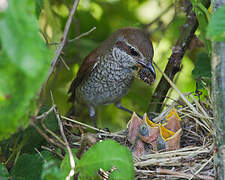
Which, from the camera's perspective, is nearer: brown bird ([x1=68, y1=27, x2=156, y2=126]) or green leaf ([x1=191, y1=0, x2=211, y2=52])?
green leaf ([x1=191, y1=0, x2=211, y2=52])

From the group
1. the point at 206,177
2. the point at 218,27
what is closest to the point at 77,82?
the point at 206,177

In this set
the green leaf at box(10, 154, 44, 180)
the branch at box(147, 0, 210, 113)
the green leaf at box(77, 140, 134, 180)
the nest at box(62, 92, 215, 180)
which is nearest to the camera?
the green leaf at box(77, 140, 134, 180)

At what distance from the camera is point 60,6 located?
3.32 m

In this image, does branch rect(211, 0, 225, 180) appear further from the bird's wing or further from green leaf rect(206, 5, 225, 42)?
the bird's wing

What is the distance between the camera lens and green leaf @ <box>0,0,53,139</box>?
1090mm

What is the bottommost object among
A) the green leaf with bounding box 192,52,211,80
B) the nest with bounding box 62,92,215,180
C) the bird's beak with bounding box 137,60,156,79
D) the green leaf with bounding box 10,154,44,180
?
the nest with bounding box 62,92,215,180

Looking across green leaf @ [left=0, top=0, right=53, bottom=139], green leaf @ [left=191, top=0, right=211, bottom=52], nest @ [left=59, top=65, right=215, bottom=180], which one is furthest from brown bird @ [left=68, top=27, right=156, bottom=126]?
green leaf @ [left=0, top=0, right=53, bottom=139]

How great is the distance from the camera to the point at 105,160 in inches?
61.0

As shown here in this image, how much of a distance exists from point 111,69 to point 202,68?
0.97 meters

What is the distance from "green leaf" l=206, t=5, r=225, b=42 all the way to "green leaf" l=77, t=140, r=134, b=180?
2.10 feet

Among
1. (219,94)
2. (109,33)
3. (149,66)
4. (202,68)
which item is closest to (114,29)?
(109,33)

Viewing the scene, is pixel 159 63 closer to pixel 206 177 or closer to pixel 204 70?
pixel 204 70

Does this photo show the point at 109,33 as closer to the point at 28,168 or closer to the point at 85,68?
the point at 85,68

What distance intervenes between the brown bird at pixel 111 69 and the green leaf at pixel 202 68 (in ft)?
1.52
